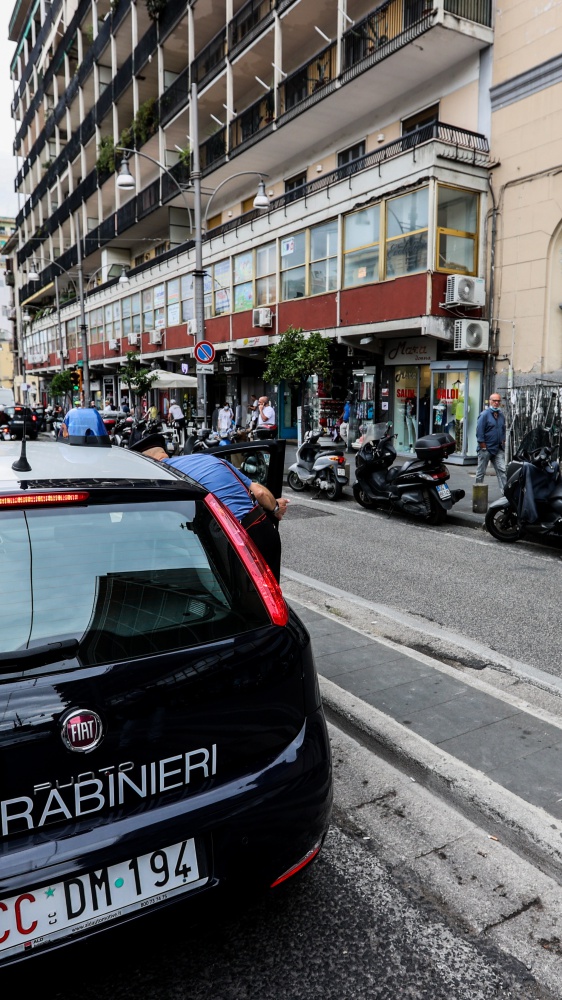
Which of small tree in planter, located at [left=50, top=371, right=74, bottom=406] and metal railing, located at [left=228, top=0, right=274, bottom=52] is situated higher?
metal railing, located at [left=228, top=0, right=274, bottom=52]

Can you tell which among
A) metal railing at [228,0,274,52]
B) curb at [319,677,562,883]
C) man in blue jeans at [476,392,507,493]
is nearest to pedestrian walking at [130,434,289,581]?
curb at [319,677,562,883]

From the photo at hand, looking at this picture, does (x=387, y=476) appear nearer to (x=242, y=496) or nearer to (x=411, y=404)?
(x=242, y=496)

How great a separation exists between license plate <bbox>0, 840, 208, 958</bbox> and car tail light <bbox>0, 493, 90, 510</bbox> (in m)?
1.03

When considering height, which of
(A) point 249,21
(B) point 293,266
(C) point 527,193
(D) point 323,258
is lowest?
(D) point 323,258

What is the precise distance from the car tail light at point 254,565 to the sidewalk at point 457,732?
53.9 inches

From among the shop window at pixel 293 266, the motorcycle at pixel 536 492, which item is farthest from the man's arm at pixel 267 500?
the shop window at pixel 293 266

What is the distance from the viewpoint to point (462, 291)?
16484mm

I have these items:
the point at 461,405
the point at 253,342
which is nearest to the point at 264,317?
the point at 253,342

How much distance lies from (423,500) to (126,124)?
119 feet

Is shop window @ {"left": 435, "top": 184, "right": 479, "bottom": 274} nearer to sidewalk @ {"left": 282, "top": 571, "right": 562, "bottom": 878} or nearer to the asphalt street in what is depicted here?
the asphalt street

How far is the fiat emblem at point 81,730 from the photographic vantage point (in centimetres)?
175

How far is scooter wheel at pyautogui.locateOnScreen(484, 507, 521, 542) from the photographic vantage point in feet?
29.7

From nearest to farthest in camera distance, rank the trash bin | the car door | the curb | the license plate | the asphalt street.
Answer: the license plate < the curb < the car door < the asphalt street < the trash bin

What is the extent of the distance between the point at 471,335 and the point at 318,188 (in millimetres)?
7516
